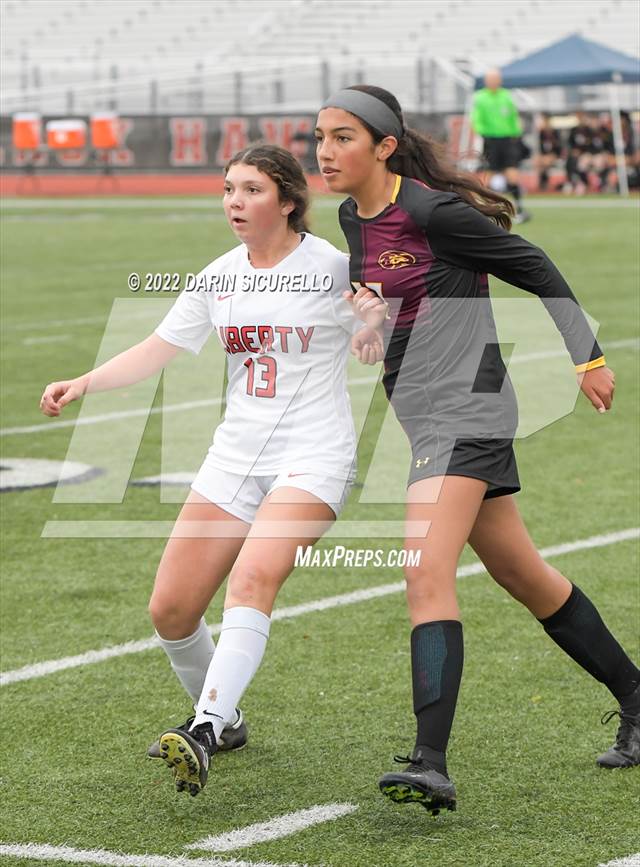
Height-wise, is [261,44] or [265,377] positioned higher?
[265,377]

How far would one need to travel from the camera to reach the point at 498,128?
23.3m

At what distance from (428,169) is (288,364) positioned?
0.67 m

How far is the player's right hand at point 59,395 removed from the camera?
4477 mm

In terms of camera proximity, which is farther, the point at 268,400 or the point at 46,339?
the point at 46,339

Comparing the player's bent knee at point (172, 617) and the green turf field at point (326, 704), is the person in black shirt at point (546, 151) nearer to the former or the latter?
the green turf field at point (326, 704)

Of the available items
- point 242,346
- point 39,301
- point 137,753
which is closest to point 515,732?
point 137,753

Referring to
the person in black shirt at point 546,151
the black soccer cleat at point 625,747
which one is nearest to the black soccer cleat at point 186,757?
the black soccer cleat at point 625,747

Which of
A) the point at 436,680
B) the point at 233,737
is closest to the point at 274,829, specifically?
the point at 436,680

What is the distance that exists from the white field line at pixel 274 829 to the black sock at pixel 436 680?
0.37 meters

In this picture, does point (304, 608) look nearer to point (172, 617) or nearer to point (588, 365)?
point (172, 617)

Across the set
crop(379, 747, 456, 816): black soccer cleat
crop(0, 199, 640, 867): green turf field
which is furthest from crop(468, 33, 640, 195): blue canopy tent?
crop(379, 747, 456, 816): black soccer cleat

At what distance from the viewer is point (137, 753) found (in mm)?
4684

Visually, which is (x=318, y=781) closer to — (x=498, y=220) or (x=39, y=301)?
(x=498, y=220)

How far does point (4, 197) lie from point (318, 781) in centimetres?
2764
